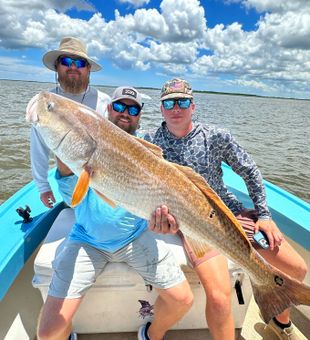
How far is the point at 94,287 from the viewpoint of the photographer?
2.74m

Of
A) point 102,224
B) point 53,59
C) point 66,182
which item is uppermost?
point 53,59

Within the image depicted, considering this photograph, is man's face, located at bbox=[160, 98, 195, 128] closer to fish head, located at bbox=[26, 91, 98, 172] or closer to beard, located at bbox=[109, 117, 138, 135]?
beard, located at bbox=[109, 117, 138, 135]

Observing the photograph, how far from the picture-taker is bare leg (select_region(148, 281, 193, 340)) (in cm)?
246

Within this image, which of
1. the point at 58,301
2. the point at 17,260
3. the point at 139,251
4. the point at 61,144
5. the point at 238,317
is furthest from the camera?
the point at 238,317

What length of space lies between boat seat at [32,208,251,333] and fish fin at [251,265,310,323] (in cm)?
59

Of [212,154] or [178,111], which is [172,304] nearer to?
[212,154]

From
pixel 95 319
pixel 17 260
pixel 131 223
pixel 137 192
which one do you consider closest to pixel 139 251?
pixel 131 223

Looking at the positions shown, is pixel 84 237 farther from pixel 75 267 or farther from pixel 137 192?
pixel 137 192

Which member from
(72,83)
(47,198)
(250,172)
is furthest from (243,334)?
(72,83)

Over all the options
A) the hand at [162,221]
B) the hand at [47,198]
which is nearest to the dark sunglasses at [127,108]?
the hand at [162,221]

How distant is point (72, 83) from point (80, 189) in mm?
2194

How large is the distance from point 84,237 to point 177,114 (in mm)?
1363

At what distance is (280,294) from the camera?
6.91ft

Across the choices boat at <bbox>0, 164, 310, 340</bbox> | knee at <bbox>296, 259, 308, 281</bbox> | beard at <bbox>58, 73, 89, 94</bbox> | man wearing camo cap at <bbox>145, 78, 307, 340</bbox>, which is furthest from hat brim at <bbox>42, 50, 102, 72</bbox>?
knee at <bbox>296, 259, 308, 281</bbox>
